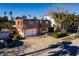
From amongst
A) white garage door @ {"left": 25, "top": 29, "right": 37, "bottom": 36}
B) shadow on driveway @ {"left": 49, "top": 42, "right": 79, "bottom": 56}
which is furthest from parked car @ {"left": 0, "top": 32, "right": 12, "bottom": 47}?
shadow on driveway @ {"left": 49, "top": 42, "right": 79, "bottom": 56}

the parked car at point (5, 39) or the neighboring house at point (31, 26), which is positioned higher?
the neighboring house at point (31, 26)

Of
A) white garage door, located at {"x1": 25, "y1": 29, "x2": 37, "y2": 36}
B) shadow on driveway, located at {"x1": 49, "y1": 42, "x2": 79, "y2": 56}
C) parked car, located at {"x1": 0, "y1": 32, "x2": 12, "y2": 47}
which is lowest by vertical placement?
shadow on driveway, located at {"x1": 49, "y1": 42, "x2": 79, "y2": 56}

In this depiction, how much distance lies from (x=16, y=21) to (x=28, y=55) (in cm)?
43

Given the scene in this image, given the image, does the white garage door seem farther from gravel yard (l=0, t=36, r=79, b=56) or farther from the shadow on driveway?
the shadow on driveway

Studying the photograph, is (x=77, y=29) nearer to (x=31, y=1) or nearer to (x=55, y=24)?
(x=55, y=24)

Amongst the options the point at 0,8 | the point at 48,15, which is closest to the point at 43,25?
the point at 48,15

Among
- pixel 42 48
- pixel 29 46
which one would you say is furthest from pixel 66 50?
pixel 29 46

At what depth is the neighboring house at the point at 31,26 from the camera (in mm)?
5230

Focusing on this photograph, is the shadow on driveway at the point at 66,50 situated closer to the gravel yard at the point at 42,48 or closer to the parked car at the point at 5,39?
the gravel yard at the point at 42,48

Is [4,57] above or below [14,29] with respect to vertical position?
below

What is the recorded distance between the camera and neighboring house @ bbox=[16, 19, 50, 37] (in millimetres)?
5230


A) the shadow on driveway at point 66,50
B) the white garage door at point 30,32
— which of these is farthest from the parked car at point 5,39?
the shadow on driveway at point 66,50

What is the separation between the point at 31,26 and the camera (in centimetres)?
527

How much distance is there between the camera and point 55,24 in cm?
526
